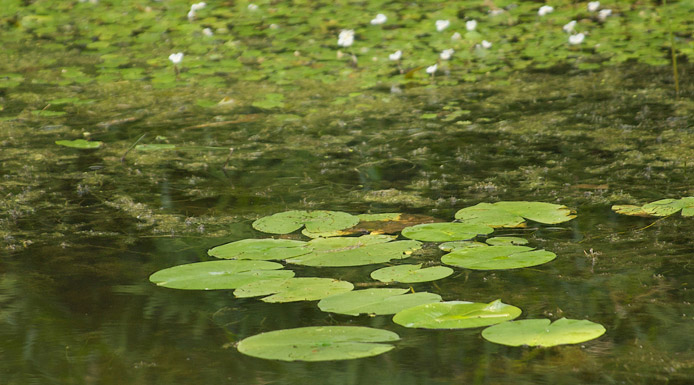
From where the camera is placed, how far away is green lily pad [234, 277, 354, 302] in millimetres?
1755

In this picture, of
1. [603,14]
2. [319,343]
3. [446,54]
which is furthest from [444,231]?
[603,14]

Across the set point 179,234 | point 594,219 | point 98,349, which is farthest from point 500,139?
point 98,349

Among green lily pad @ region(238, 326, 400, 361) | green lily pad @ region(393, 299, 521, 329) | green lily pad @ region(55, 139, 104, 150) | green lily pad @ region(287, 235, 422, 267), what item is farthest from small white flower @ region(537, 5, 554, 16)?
green lily pad @ region(238, 326, 400, 361)

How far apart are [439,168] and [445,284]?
0.94 m

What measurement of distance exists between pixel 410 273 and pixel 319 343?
0.40 meters

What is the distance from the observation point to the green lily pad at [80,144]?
10.0 ft

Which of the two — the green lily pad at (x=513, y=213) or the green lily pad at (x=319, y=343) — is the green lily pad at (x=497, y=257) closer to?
the green lily pad at (x=513, y=213)

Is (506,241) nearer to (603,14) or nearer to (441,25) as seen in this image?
(441,25)

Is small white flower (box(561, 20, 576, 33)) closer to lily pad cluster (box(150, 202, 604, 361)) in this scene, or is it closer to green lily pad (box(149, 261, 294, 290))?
lily pad cluster (box(150, 202, 604, 361))

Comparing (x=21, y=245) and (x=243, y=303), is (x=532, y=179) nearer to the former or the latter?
(x=243, y=303)

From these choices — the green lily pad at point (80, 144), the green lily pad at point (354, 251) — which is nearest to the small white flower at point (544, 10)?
the green lily pad at point (80, 144)

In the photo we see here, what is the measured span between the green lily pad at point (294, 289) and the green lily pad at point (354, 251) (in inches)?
Result: 4.0

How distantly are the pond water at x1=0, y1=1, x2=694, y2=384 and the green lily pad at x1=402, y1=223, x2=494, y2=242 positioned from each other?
0.12 feet

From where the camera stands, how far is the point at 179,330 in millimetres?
1674
